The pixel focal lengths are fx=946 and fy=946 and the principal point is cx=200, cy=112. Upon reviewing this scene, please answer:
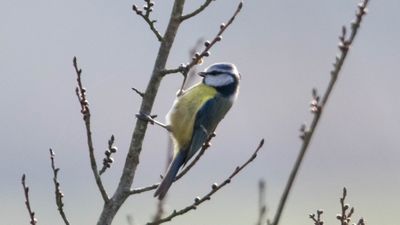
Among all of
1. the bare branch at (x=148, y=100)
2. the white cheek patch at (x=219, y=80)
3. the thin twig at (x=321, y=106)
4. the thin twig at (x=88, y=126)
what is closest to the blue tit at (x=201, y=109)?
the white cheek patch at (x=219, y=80)

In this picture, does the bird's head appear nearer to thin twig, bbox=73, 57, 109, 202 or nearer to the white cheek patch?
the white cheek patch

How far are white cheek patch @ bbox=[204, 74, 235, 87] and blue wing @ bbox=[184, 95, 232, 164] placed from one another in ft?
0.49

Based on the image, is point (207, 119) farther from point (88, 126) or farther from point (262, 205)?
point (262, 205)

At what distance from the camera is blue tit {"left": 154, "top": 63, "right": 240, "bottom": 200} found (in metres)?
6.06

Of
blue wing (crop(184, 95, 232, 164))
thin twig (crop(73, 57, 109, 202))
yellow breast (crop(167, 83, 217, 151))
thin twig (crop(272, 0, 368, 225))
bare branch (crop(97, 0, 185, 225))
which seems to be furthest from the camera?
yellow breast (crop(167, 83, 217, 151))

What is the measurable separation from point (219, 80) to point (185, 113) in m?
0.47

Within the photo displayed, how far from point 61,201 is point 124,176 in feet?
0.96

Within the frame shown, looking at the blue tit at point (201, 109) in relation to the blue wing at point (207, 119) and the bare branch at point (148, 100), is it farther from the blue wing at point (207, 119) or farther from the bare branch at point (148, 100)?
the bare branch at point (148, 100)

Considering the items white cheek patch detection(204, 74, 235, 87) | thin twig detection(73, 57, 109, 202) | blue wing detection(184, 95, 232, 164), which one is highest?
white cheek patch detection(204, 74, 235, 87)

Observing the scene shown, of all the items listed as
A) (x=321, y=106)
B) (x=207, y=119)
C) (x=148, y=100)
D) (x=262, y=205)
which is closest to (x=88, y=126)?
(x=148, y=100)

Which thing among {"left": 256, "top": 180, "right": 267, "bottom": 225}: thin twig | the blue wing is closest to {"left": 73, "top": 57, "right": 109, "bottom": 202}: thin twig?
{"left": 256, "top": 180, "right": 267, "bottom": 225}: thin twig

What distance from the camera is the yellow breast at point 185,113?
6159 mm

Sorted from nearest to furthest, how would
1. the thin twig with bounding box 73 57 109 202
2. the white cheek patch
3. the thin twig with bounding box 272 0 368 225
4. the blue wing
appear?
the thin twig with bounding box 272 0 368 225 < the thin twig with bounding box 73 57 109 202 < the blue wing < the white cheek patch

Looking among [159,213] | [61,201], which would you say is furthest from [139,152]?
[159,213]
